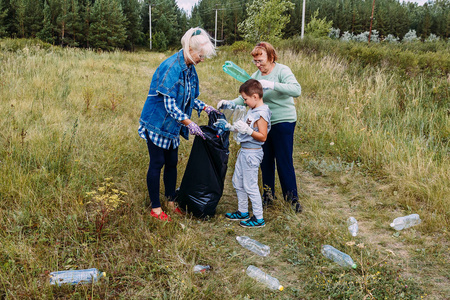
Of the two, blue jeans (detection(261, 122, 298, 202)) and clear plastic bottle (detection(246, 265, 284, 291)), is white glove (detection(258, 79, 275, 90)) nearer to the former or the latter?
blue jeans (detection(261, 122, 298, 202))

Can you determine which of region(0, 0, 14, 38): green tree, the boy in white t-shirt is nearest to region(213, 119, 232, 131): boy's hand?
the boy in white t-shirt

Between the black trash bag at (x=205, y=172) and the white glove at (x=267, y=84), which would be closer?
the white glove at (x=267, y=84)

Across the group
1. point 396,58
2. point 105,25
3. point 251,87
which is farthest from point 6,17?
point 251,87

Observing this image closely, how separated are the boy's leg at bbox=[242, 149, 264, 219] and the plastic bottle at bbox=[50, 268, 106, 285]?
60.6 inches

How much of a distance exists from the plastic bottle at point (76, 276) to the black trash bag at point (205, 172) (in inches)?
47.5

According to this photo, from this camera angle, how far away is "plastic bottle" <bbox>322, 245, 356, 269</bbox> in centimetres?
244

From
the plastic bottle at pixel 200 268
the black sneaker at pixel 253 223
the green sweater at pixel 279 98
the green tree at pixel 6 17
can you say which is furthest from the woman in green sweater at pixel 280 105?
the green tree at pixel 6 17

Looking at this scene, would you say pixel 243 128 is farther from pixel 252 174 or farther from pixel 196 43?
pixel 196 43

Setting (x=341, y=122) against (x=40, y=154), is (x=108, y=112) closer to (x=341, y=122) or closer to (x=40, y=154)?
(x=40, y=154)

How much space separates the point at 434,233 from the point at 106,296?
2.82 meters

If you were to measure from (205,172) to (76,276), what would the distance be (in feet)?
4.70

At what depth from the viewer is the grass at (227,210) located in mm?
2223

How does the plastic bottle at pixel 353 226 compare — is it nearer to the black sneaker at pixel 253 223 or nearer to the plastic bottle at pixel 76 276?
the black sneaker at pixel 253 223

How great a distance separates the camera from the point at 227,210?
11.8ft
